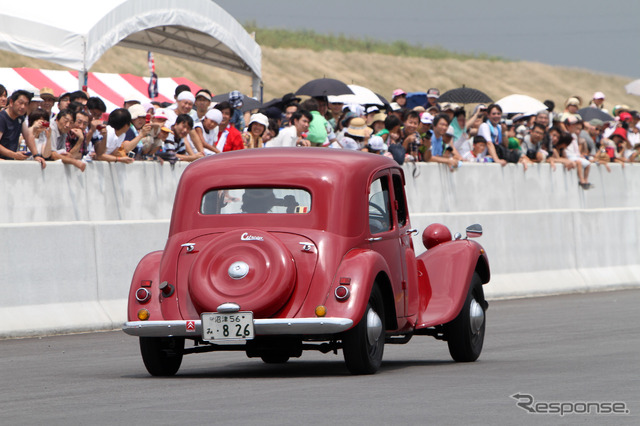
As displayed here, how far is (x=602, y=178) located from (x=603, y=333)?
10.0 m

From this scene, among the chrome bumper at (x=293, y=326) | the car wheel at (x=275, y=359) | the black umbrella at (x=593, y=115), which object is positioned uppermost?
the black umbrella at (x=593, y=115)

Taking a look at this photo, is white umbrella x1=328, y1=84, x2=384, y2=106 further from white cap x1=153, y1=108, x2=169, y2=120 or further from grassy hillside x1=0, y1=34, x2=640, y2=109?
grassy hillside x1=0, y1=34, x2=640, y2=109

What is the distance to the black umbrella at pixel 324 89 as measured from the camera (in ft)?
78.8

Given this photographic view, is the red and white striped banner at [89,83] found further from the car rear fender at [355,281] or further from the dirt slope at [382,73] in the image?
the dirt slope at [382,73]

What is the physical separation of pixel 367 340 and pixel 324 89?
14652 millimetres

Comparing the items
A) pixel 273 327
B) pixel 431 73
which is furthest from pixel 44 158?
pixel 431 73

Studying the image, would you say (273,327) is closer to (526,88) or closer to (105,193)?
(105,193)

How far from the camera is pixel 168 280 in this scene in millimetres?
10000

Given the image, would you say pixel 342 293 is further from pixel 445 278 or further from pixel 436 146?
pixel 436 146

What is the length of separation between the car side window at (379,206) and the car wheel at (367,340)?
0.78 meters

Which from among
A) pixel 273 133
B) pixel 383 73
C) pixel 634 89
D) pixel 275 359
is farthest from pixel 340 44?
pixel 275 359

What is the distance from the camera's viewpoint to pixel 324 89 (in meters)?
24.1

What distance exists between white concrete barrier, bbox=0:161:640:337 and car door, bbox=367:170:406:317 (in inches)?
193

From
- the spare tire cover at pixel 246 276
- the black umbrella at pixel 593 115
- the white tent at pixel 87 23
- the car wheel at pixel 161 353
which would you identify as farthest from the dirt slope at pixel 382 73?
the spare tire cover at pixel 246 276
